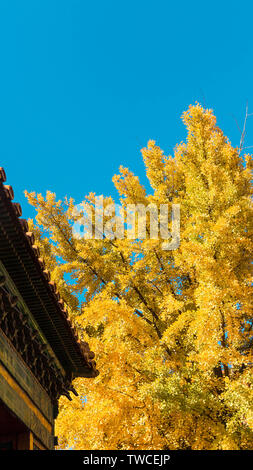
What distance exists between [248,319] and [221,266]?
3.11m

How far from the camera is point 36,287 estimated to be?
6.50m

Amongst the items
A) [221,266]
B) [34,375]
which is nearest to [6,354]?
[34,375]

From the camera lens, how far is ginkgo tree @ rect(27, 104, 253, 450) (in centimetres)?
995

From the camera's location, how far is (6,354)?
5.61 m

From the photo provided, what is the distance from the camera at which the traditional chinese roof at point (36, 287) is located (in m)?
5.25
